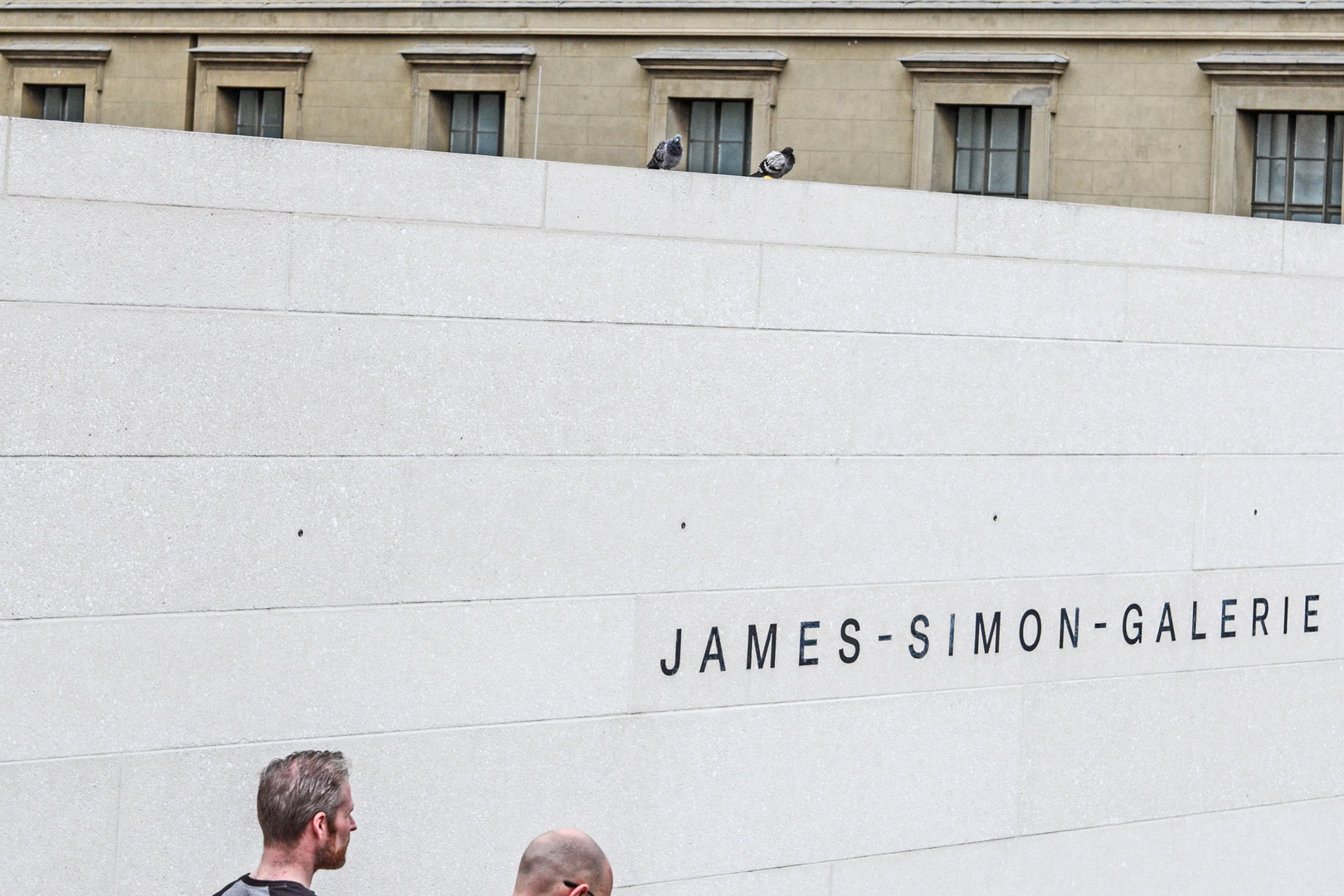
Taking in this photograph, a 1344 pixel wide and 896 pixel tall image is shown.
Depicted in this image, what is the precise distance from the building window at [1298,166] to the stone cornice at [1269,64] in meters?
0.92

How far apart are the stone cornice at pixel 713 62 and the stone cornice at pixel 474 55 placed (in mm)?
1955

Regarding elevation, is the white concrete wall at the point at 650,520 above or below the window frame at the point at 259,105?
below

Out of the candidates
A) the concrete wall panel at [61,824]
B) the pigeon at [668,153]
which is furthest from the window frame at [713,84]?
the concrete wall panel at [61,824]

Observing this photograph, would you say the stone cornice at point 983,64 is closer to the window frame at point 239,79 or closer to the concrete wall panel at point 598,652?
the window frame at point 239,79

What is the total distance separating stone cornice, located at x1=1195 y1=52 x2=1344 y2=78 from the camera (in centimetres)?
2527

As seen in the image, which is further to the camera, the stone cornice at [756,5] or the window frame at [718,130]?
the window frame at [718,130]

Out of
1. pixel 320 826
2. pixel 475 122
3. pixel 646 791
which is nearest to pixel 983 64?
pixel 475 122

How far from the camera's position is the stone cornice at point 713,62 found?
2717 centimetres

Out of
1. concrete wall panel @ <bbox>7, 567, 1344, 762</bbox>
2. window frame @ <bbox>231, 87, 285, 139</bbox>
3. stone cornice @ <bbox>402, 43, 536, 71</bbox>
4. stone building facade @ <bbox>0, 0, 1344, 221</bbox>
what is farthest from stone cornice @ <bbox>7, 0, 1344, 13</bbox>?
concrete wall panel @ <bbox>7, 567, 1344, 762</bbox>

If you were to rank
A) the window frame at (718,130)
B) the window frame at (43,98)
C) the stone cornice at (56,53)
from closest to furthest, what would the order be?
the window frame at (718,130) → the stone cornice at (56,53) → the window frame at (43,98)

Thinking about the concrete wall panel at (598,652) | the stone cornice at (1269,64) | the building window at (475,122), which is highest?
the stone cornice at (1269,64)

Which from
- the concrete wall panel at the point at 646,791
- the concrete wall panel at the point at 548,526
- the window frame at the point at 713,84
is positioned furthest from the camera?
the window frame at the point at 713,84

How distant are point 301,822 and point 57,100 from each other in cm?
3043

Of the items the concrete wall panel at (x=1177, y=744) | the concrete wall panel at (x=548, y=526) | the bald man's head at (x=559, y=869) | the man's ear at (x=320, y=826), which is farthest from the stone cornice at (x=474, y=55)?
the bald man's head at (x=559, y=869)
